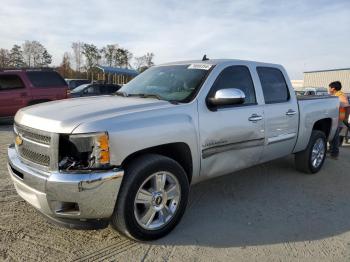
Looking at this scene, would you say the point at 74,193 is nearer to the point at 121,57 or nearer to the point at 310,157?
the point at 310,157

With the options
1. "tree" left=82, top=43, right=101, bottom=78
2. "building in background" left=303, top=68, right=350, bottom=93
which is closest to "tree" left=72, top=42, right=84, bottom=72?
"tree" left=82, top=43, right=101, bottom=78

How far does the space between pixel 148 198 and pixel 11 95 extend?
902 cm

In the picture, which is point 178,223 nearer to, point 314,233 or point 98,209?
point 98,209

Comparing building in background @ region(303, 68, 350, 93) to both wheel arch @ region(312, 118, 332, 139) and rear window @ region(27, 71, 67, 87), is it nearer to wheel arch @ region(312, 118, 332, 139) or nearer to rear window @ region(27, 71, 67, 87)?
rear window @ region(27, 71, 67, 87)

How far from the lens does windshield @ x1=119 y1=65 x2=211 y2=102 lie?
12.9 ft

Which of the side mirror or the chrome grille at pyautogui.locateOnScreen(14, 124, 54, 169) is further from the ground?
the side mirror

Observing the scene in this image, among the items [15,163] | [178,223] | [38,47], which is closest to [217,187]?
[178,223]

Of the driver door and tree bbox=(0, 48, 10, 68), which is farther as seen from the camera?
tree bbox=(0, 48, 10, 68)

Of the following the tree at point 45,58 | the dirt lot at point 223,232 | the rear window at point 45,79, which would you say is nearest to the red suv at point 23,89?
the rear window at point 45,79

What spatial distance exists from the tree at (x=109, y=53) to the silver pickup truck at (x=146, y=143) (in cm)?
5602

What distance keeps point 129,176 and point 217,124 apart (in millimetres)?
1265

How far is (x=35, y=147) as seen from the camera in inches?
122

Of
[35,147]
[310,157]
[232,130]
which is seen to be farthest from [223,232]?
[310,157]

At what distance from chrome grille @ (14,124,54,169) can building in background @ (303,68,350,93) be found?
56.0 metres
